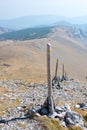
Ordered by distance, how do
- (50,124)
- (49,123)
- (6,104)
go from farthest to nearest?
(6,104) → (49,123) → (50,124)

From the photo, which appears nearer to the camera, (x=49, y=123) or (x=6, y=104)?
(x=49, y=123)

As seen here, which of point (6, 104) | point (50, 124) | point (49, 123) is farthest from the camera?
point (6, 104)

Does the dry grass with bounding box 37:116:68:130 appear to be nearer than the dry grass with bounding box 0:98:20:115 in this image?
Yes

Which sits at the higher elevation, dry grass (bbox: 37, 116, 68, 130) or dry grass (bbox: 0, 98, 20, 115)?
dry grass (bbox: 37, 116, 68, 130)

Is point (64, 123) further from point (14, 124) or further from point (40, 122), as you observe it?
point (14, 124)

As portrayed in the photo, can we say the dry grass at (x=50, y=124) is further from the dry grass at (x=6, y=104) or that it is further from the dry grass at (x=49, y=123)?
the dry grass at (x=6, y=104)

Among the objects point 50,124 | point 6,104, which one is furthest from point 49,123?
point 6,104

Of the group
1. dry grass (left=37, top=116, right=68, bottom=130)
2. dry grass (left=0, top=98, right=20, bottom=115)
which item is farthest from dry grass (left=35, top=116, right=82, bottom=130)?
dry grass (left=0, top=98, right=20, bottom=115)

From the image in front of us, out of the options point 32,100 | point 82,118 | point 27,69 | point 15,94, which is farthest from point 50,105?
point 27,69

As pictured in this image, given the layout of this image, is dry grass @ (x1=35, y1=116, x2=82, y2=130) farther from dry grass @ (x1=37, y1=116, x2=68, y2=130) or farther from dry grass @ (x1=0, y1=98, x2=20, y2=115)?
dry grass @ (x1=0, y1=98, x2=20, y2=115)

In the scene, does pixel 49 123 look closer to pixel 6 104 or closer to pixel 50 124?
pixel 50 124

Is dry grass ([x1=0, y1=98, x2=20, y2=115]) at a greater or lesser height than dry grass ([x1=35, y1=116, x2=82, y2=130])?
lesser
